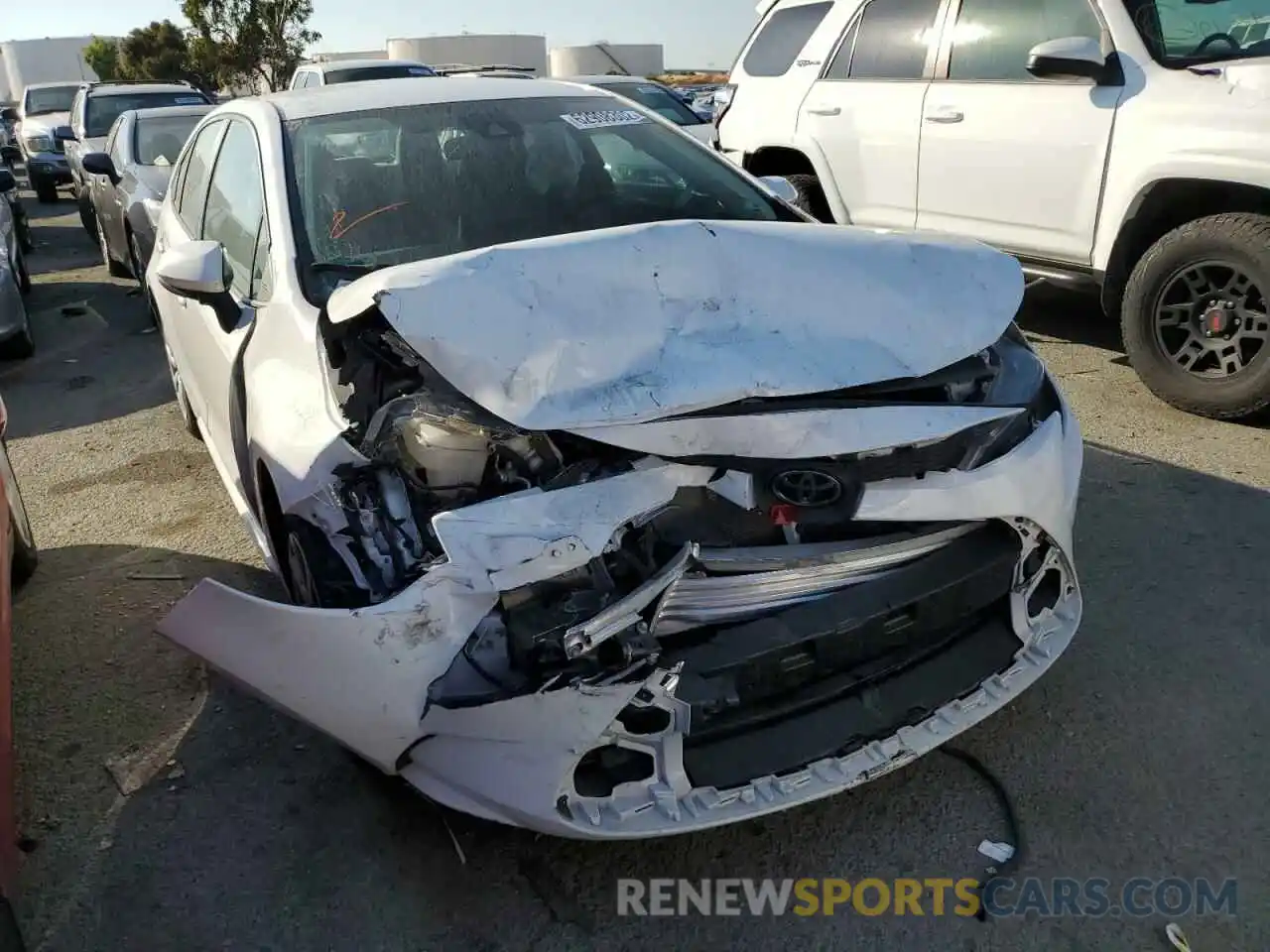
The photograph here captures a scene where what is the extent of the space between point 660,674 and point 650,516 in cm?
34

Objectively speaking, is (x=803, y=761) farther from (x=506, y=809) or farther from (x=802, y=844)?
(x=506, y=809)

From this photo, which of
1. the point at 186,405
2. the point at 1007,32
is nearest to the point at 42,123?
the point at 186,405

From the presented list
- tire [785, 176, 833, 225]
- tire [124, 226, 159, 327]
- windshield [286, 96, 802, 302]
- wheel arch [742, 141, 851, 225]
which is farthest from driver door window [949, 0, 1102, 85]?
tire [124, 226, 159, 327]

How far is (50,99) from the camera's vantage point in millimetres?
17844

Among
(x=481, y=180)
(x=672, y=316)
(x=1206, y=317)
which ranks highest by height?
(x=481, y=180)

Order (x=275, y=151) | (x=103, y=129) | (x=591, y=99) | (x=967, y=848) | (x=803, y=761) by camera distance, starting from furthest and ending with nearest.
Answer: (x=103, y=129), (x=591, y=99), (x=275, y=151), (x=967, y=848), (x=803, y=761)

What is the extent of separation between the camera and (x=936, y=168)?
5.68 metres

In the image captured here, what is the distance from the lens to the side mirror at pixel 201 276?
9.71 feet

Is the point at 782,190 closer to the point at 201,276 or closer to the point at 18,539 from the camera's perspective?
the point at 201,276

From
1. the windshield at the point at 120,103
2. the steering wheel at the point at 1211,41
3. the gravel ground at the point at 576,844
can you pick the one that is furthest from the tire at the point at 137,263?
the steering wheel at the point at 1211,41

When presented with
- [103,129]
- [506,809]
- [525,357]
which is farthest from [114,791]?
[103,129]

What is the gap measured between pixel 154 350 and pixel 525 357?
5857 millimetres

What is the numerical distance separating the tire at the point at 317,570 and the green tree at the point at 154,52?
40.3 meters

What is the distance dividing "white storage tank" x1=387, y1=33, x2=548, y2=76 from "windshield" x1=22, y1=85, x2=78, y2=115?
38.9 meters
